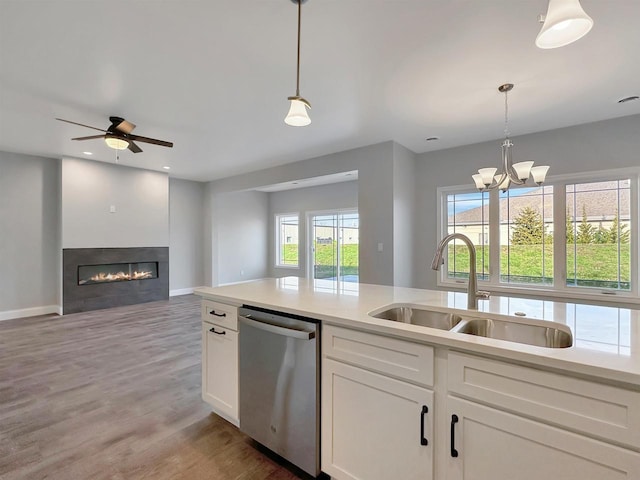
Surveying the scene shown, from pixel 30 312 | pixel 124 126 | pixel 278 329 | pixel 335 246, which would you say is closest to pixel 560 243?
pixel 278 329

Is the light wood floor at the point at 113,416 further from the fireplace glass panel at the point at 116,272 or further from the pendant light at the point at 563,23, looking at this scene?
the pendant light at the point at 563,23

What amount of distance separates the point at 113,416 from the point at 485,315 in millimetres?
2619

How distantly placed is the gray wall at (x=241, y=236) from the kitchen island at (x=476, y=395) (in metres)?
6.30

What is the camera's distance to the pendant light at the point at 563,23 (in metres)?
1.15

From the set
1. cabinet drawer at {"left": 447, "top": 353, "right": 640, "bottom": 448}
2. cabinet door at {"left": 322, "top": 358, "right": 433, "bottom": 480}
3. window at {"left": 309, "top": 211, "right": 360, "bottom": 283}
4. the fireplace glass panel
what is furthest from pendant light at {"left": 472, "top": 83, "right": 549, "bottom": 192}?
the fireplace glass panel

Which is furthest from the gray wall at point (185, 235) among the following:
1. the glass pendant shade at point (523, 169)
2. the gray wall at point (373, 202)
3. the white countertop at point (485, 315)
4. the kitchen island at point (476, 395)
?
the glass pendant shade at point (523, 169)

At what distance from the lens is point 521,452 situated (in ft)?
3.35

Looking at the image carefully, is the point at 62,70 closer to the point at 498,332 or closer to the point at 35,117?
the point at 35,117

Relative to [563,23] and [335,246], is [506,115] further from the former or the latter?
[335,246]

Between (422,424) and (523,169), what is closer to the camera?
(422,424)

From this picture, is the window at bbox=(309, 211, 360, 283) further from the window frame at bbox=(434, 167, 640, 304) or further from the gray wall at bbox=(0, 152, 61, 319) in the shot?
the gray wall at bbox=(0, 152, 61, 319)

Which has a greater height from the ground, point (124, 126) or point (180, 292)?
point (124, 126)

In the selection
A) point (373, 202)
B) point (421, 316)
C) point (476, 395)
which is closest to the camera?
point (476, 395)

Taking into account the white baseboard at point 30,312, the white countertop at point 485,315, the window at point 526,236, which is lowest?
the white baseboard at point 30,312
